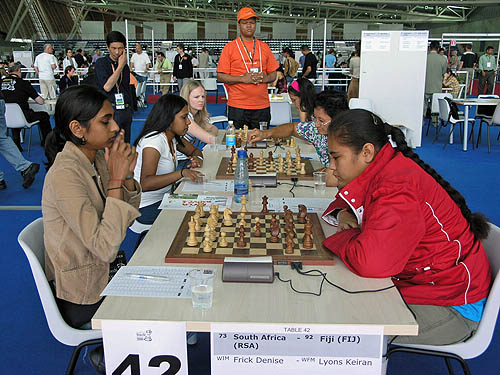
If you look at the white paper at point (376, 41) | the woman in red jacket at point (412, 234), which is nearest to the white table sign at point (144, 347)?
the woman in red jacket at point (412, 234)

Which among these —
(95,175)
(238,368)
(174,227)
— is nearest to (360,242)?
(238,368)

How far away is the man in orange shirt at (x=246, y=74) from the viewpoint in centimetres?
433

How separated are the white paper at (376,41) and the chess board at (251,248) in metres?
5.71

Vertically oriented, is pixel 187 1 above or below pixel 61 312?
above

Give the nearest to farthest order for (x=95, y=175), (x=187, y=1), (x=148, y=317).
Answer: (x=148, y=317) < (x=95, y=175) < (x=187, y=1)

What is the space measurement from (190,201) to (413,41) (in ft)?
19.0

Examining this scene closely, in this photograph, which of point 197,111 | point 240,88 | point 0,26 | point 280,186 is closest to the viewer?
point 280,186

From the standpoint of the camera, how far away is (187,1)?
29.9m

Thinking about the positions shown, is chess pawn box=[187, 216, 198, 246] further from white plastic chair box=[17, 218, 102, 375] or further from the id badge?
the id badge

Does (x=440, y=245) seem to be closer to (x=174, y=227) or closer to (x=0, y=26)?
(x=174, y=227)

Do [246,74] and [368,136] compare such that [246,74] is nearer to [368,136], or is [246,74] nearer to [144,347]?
[368,136]

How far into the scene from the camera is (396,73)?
704 cm

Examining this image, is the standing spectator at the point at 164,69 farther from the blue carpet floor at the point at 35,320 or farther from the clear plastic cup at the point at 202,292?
the clear plastic cup at the point at 202,292

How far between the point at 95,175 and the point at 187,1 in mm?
30694
